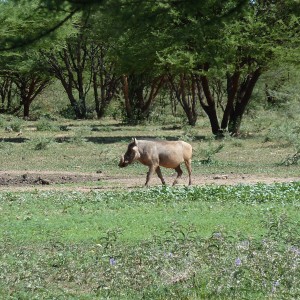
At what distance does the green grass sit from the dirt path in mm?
3510

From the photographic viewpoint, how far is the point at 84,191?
56.7 ft

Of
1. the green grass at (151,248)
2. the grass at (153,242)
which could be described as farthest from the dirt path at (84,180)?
the green grass at (151,248)

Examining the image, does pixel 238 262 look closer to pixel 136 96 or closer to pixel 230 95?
pixel 230 95

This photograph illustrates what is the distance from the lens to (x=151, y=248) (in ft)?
30.9

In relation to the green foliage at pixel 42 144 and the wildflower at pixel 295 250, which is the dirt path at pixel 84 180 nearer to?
the green foliage at pixel 42 144

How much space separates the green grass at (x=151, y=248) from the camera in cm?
782

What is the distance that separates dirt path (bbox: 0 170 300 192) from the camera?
733 inches

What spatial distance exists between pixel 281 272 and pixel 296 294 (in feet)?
1.85

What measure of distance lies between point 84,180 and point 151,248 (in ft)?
35.7

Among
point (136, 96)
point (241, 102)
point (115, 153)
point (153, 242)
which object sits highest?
point (241, 102)

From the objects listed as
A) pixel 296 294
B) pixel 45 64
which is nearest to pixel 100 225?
pixel 296 294

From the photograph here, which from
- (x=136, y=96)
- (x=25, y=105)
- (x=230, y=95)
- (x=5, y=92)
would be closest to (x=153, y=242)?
(x=230, y=95)

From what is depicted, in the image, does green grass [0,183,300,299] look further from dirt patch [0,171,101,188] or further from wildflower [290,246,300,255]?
dirt patch [0,171,101,188]

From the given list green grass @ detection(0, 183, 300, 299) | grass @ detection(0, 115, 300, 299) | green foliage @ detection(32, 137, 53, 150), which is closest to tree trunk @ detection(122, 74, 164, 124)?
green foliage @ detection(32, 137, 53, 150)
